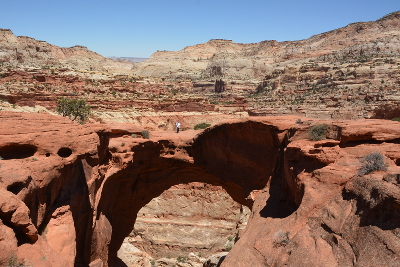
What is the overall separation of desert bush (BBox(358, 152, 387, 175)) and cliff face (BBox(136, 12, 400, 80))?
79.1 m

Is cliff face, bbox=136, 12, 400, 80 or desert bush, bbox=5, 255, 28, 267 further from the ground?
cliff face, bbox=136, 12, 400, 80

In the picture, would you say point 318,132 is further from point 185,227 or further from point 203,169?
point 185,227

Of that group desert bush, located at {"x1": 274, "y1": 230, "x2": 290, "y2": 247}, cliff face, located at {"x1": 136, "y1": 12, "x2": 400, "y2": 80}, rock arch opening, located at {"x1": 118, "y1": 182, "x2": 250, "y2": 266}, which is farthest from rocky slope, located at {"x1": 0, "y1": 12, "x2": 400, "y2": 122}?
desert bush, located at {"x1": 274, "y1": 230, "x2": 290, "y2": 247}

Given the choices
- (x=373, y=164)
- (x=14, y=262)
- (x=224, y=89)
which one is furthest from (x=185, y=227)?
(x=224, y=89)

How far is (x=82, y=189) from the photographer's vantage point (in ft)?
40.8

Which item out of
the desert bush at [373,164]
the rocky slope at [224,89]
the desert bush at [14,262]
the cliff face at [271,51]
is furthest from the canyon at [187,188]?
the cliff face at [271,51]

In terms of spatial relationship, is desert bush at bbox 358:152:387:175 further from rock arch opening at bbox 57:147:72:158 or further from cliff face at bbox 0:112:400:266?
rock arch opening at bbox 57:147:72:158

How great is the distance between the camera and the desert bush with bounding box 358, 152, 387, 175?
9719mm

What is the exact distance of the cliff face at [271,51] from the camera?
93994 mm

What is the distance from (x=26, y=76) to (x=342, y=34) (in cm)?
12539

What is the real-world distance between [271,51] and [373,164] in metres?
148

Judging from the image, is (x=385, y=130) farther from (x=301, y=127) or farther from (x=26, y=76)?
(x=26, y=76)

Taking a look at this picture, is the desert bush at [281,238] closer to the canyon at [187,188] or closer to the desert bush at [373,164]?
the canyon at [187,188]

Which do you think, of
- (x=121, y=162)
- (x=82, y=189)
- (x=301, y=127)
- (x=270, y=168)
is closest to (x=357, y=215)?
(x=301, y=127)
